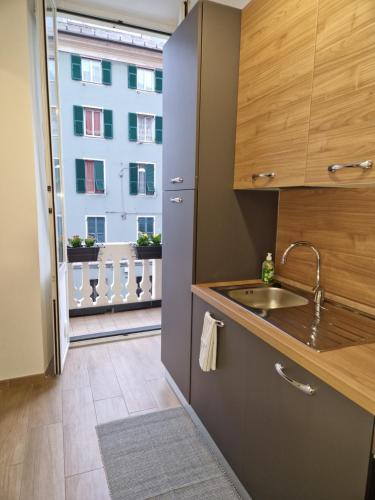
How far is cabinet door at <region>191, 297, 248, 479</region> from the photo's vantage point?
1.39 m

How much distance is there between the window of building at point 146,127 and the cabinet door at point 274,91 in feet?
21.0

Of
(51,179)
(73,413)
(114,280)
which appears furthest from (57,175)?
(73,413)

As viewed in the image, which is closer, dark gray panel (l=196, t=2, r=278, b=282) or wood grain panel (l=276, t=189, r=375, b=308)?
wood grain panel (l=276, t=189, r=375, b=308)

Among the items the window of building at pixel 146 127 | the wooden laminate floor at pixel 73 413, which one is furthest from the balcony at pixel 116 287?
the window of building at pixel 146 127

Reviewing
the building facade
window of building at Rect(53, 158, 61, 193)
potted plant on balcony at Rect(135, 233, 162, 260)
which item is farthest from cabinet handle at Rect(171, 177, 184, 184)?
the building facade

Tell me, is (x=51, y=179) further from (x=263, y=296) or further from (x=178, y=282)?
(x=263, y=296)

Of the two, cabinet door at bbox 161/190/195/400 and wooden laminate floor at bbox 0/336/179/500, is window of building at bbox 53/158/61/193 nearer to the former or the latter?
cabinet door at bbox 161/190/195/400

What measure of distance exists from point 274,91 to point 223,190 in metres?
0.56

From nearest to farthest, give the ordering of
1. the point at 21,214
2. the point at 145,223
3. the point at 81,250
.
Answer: the point at 21,214 < the point at 81,250 < the point at 145,223

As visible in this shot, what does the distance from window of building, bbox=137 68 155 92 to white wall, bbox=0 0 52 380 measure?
5808 mm

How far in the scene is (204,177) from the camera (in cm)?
173

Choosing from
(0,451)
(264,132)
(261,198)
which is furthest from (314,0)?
(0,451)

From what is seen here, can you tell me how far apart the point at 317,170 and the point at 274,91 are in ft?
1.57

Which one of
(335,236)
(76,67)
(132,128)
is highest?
(76,67)
